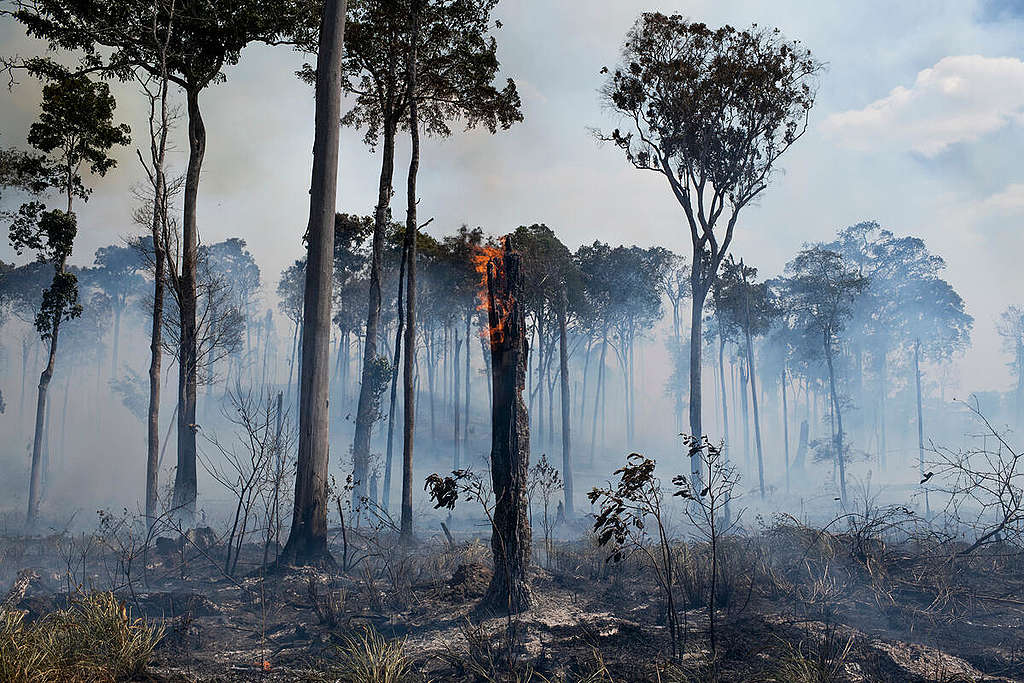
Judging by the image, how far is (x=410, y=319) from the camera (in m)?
14.4

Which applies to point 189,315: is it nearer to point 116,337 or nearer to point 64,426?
point 64,426

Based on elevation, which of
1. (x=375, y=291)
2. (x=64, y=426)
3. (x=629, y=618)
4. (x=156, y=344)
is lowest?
(x=629, y=618)

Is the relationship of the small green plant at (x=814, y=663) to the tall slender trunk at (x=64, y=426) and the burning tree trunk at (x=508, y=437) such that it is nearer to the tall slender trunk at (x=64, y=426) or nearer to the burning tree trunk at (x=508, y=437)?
the burning tree trunk at (x=508, y=437)

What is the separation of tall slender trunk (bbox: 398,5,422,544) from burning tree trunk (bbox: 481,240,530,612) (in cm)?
644

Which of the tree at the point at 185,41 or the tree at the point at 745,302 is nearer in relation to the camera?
the tree at the point at 185,41

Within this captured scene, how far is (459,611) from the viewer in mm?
7156

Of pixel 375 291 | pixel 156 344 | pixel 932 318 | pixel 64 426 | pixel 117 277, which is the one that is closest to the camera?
pixel 156 344


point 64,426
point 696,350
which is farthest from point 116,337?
point 696,350

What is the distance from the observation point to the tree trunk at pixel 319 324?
9797 millimetres

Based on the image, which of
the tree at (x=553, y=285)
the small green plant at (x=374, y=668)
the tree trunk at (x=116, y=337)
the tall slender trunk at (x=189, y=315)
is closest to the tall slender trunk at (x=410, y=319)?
the tall slender trunk at (x=189, y=315)

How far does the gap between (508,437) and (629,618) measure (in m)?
2.52

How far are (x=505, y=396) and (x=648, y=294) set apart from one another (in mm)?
31488

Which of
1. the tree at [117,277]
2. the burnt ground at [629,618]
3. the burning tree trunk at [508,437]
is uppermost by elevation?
A: the tree at [117,277]

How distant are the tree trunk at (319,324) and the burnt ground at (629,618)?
29.7 inches
